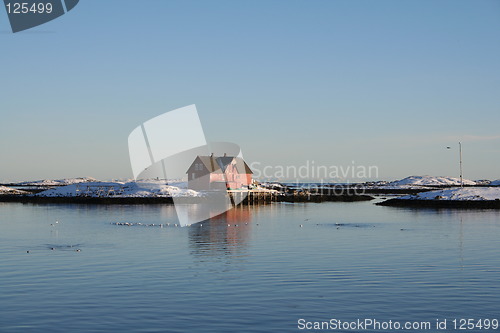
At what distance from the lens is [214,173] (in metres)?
119

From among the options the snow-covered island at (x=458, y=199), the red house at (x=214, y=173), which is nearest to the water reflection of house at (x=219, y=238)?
the snow-covered island at (x=458, y=199)

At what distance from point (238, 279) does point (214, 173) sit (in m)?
93.9

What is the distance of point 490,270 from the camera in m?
27.2

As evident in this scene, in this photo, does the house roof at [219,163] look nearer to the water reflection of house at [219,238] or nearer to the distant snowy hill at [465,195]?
the distant snowy hill at [465,195]

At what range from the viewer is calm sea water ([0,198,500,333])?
18.5 meters

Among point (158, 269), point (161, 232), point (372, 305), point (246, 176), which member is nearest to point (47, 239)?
point (161, 232)

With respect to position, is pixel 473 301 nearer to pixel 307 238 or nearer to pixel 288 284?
pixel 288 284

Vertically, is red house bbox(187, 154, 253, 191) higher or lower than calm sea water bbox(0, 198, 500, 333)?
higher

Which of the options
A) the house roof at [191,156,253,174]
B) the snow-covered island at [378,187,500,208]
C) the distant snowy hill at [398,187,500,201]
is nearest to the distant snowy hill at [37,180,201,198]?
the house roof at [191,156,253,174]

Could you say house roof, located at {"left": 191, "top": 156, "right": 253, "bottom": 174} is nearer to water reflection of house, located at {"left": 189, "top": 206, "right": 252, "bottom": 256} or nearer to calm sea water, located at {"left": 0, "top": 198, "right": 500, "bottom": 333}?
water reflection of house, located at {"left": 189, "top": 206, "right": 252, "bottom": 256}

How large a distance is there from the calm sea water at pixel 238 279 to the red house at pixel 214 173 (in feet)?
236

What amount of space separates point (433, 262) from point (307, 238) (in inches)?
556

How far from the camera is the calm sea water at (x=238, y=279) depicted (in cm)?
1855

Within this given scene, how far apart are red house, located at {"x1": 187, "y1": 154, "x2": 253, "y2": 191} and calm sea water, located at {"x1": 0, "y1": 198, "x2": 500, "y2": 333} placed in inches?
2826
